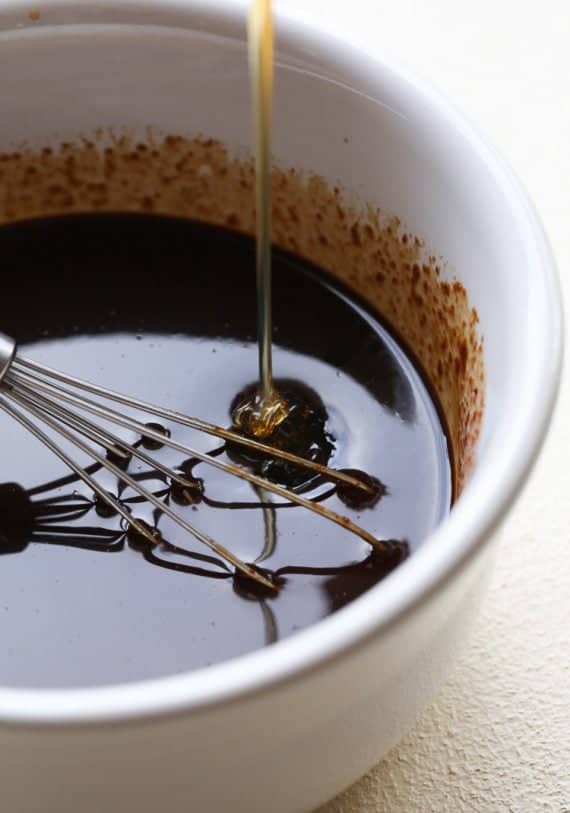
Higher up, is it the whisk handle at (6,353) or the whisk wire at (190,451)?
the whisk handle at (6,353)

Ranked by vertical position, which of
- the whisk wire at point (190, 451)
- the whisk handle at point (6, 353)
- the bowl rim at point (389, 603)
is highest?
the whisk handle at point (6, 353)

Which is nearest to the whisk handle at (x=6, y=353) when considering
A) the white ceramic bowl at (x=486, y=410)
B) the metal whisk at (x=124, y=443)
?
the metal whisk at (x=124, y=443)

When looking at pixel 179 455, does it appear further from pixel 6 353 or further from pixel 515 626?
pixel 515 626

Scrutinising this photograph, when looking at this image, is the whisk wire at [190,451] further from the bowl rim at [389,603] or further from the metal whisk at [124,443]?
Result: the bowl rim at [389,603]

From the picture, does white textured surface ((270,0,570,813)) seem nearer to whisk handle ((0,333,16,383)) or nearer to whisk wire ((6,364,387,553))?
whisk wire ((6,364,387,553))

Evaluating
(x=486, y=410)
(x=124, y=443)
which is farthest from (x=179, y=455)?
(x=486, y=410)

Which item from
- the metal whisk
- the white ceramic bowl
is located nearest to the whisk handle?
the metal whisk
